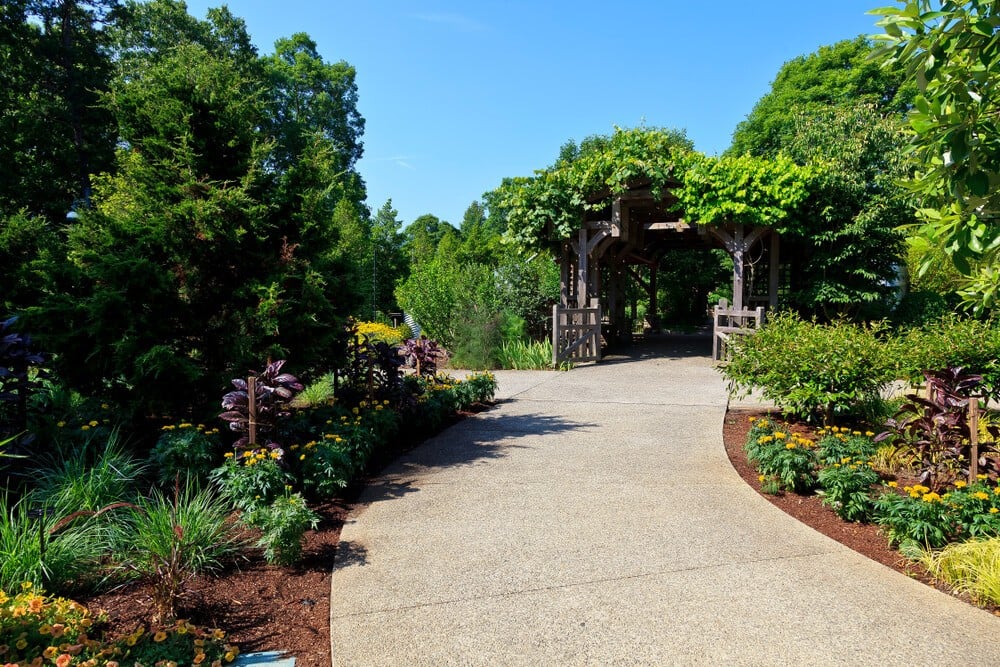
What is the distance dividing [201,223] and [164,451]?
1.74 m

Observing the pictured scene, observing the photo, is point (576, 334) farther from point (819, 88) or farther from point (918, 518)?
point (819, 88)

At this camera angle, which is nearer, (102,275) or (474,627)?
(474,627)

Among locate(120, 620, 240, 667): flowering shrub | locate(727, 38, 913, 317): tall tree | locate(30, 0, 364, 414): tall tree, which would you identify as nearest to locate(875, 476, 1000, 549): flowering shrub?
locate(120, 620, 240, 667): flowering shrub

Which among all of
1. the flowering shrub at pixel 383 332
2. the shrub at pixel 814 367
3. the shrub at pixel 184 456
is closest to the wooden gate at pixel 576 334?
the flowering shrub at pixel 383 332

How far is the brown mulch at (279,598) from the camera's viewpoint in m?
2.60

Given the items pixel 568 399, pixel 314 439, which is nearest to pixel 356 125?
pixel 568 399

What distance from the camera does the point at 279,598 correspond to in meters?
2.97

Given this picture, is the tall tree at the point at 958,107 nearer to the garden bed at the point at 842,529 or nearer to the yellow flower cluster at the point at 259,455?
the garden bed at the point at 842,529

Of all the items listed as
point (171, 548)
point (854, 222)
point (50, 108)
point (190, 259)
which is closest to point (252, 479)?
point (171, 548)

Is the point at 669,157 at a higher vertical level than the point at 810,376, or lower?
higher

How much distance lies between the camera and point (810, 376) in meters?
5.73

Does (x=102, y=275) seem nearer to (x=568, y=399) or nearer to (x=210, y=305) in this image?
(x=210, y=305)

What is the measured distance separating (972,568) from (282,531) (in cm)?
350

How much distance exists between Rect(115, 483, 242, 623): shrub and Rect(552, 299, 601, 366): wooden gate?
29.1ft
